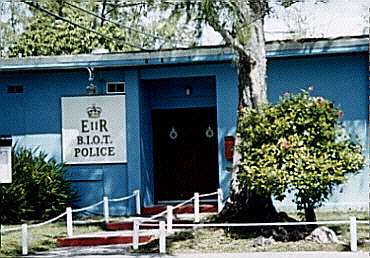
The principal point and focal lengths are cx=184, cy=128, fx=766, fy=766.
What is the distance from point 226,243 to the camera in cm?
1042

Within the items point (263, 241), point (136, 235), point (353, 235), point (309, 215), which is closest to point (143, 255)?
point (136, 235)

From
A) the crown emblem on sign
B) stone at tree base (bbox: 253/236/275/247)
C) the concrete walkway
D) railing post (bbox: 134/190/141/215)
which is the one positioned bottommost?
the concrete walkway

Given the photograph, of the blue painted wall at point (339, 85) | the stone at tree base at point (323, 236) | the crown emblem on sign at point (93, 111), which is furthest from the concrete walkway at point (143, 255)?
the blue painted wall at point (339, 85)

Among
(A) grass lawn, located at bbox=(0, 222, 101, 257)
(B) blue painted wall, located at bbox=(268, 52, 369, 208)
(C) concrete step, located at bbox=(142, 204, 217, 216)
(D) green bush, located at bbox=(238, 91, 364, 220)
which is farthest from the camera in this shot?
(C) concrete step, located at bbox=(142, 204, 217, 216)

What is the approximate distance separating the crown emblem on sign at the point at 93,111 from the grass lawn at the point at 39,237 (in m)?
2.47

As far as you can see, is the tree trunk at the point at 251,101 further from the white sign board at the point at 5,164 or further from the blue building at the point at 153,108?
the white sign board at the point at 5,164

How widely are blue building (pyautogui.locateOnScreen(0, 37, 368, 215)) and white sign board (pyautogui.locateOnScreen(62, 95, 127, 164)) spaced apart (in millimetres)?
19

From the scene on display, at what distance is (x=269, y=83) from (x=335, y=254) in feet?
17.7

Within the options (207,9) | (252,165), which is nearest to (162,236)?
(252,165)

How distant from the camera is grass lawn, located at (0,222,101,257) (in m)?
10.6

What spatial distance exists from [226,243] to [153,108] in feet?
18.3

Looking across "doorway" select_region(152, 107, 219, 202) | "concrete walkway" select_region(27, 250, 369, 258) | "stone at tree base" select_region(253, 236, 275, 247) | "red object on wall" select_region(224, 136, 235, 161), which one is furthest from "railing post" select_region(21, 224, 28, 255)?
"doorway" select_region(152, 107, 219, 202)

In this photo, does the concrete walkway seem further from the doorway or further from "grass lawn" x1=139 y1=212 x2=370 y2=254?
the doorway

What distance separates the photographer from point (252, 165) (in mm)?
10102
